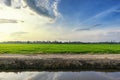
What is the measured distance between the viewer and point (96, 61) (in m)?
27.8

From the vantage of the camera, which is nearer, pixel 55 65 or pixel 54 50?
pixel 55 65

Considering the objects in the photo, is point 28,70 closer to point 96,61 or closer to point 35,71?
point 35,71

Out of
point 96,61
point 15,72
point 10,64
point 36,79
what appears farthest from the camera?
point 96,61

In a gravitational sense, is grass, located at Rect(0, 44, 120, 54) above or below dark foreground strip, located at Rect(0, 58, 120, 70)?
above

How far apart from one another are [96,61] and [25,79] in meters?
10.1

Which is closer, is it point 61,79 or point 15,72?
point 61,79

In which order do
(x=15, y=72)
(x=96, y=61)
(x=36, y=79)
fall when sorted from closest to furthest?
(x=36, y=79) < (x=15, y=72) < (x=96, y=61)

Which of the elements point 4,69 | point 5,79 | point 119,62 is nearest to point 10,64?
point 4,69

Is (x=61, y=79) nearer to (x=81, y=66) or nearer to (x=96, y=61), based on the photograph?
(x=81, y=66)

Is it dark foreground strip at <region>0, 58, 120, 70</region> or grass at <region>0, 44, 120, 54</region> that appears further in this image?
grass at <region>0, 44, 120, 54</region>

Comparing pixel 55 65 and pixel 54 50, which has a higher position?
pixel 54 50

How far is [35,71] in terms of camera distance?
2444 centimetres

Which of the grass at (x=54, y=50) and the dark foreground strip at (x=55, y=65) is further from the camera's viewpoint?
the grass at (x=54, y=50)

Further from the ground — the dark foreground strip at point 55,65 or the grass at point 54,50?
the grass at point 54,50
